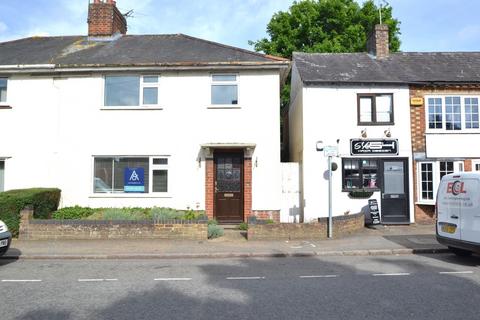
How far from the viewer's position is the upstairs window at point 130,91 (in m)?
14.0

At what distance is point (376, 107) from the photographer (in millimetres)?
14453

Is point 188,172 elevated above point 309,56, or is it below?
below

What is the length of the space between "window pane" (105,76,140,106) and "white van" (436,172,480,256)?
10.1 m

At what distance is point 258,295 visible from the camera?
5836mm

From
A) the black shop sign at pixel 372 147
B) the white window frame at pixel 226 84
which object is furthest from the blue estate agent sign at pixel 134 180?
the black shop sign at pixel 372 147

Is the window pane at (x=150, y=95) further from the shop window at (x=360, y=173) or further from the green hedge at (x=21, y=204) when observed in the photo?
the shop window at (x=360, y=173)

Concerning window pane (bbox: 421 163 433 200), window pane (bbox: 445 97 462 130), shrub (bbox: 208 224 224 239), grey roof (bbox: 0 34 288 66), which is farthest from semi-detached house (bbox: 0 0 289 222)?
window pane (bbox: 445 97 462 130)

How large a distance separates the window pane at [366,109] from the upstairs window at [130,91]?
7.38 metres

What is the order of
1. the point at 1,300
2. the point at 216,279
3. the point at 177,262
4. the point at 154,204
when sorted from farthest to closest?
the point at 154,204
the point at 177,262
the point at 216,279
the point at 1,300

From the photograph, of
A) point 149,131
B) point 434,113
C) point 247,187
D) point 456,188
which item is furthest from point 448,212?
point 149,131

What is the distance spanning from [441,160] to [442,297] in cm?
A: 981

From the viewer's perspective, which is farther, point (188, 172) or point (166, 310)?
point (188, 172)

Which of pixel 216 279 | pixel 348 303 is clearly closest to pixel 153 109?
pixel 216 279

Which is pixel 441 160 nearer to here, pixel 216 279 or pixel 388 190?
pixel 388 190
